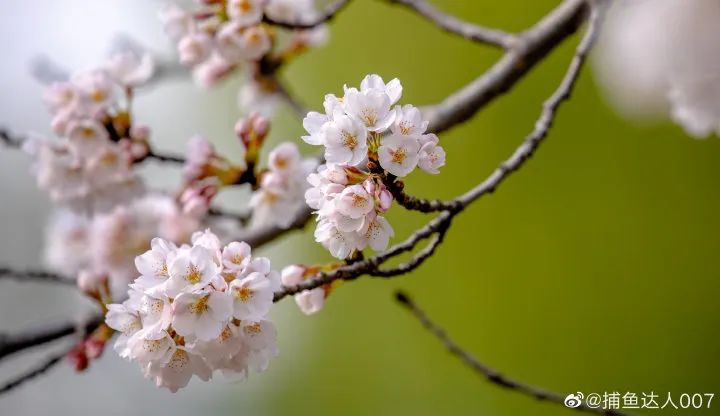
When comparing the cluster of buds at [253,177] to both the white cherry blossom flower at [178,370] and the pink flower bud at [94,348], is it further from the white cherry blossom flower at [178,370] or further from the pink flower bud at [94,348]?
the white cherry blossom flower at [178,370]

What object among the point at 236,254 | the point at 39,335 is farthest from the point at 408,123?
the point at 39,335

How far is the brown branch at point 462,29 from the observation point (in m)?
0.76

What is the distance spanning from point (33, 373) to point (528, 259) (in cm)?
171

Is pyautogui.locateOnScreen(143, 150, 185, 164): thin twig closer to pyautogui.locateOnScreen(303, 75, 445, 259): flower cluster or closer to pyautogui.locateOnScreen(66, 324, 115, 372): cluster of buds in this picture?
pyautogui.locateOnScreen(66, 324, 115, 372): cluster of buds

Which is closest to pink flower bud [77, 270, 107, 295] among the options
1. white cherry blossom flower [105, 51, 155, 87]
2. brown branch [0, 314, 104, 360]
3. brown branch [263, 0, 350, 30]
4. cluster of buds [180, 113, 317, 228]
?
brown branch [0, 314, 104, 360]

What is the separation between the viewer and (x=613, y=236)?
6.67 ft

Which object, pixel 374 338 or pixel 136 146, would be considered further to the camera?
pixel 374 338

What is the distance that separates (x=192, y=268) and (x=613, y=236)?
1.82 metres

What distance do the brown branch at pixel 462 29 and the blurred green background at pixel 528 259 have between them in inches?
30.0

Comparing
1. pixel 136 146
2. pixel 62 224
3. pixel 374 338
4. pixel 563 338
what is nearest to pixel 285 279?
pixel 136 146

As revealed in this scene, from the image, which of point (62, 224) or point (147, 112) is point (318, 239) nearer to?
point (62, 224)

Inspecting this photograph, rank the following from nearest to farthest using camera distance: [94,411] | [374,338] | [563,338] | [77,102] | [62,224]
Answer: [77,102] < [62,224] < [563,338] < [374,338] < [94,411]

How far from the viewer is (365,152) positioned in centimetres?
41

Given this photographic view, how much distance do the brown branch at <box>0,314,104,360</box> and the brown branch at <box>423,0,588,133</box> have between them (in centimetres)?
42
